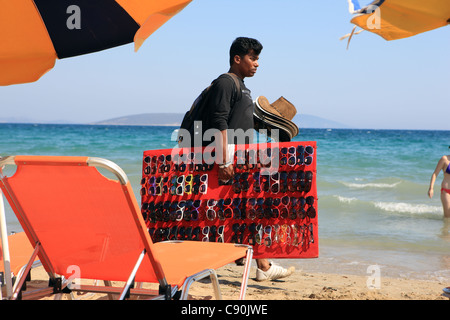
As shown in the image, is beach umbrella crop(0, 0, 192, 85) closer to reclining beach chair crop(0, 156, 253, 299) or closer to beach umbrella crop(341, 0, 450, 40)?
beach umbrella crop(341, 0, 450, 40)

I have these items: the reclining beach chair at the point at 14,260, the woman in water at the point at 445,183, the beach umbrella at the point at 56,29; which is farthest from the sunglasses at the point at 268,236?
the woman in water at the point at 445,183

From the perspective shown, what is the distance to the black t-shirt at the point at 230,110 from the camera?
4301 mm

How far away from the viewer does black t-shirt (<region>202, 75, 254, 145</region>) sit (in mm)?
4301

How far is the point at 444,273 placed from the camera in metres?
5.95

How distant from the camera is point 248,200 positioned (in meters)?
4.33

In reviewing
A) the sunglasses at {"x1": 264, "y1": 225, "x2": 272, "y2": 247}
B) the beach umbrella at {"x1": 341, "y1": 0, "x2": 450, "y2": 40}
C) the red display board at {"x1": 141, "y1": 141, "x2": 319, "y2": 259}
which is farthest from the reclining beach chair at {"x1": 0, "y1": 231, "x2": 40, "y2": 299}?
the beach umbrella at {"x1": 341, "y1": 0, "x2": 450, "y2": 40}

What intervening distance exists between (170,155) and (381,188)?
11524 mm

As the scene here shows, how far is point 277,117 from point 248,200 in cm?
96

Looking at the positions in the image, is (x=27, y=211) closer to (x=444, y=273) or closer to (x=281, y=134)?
(x=281, y=134)

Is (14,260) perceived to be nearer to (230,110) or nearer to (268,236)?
(268,236)

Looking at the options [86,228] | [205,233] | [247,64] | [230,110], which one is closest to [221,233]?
[205,233]

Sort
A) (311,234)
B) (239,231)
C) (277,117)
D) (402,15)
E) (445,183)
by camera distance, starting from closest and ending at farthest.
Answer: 1. (402,15)
2. (311,234)
3. (239,231)
4. (277,117)
5. (445,183)

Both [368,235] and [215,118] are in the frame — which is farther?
[368,235]
